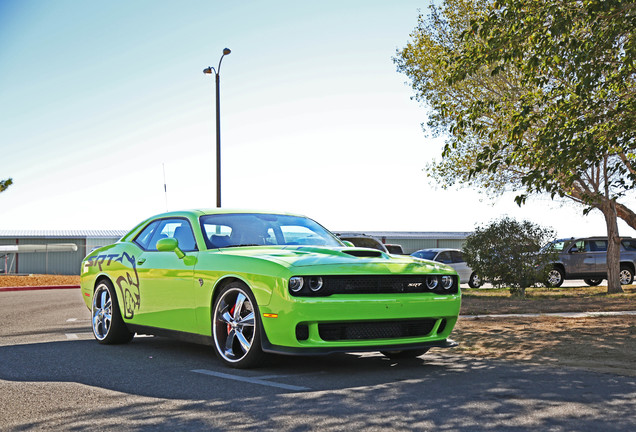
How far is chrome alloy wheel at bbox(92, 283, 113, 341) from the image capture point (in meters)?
8.45

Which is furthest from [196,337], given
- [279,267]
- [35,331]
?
[35,331]

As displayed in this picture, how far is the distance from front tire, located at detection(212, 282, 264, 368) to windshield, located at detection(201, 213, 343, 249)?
2.62 feet

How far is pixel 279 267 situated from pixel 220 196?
667 inches

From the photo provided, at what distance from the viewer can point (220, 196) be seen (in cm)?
2277

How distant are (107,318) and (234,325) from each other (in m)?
2.61

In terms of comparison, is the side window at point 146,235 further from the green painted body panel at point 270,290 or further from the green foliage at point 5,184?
the green foliage at point 5,184

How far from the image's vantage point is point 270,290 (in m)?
6.09

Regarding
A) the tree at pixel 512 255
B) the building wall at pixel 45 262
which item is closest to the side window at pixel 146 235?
the tree at pixel 512 255

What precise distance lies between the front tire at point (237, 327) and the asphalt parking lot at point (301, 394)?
0.14 metres

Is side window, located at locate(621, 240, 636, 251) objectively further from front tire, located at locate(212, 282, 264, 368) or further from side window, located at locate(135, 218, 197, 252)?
front tire, located at locate(212, 282, 264, 368)

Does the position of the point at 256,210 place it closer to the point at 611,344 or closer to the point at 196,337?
the point at 196,337

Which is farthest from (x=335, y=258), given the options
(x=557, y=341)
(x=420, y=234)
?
(x=420, y=234)

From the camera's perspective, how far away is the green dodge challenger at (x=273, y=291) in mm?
6039

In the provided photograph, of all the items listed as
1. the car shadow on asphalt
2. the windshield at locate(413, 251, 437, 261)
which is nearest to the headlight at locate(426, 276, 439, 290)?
the car shadow on asphalt
